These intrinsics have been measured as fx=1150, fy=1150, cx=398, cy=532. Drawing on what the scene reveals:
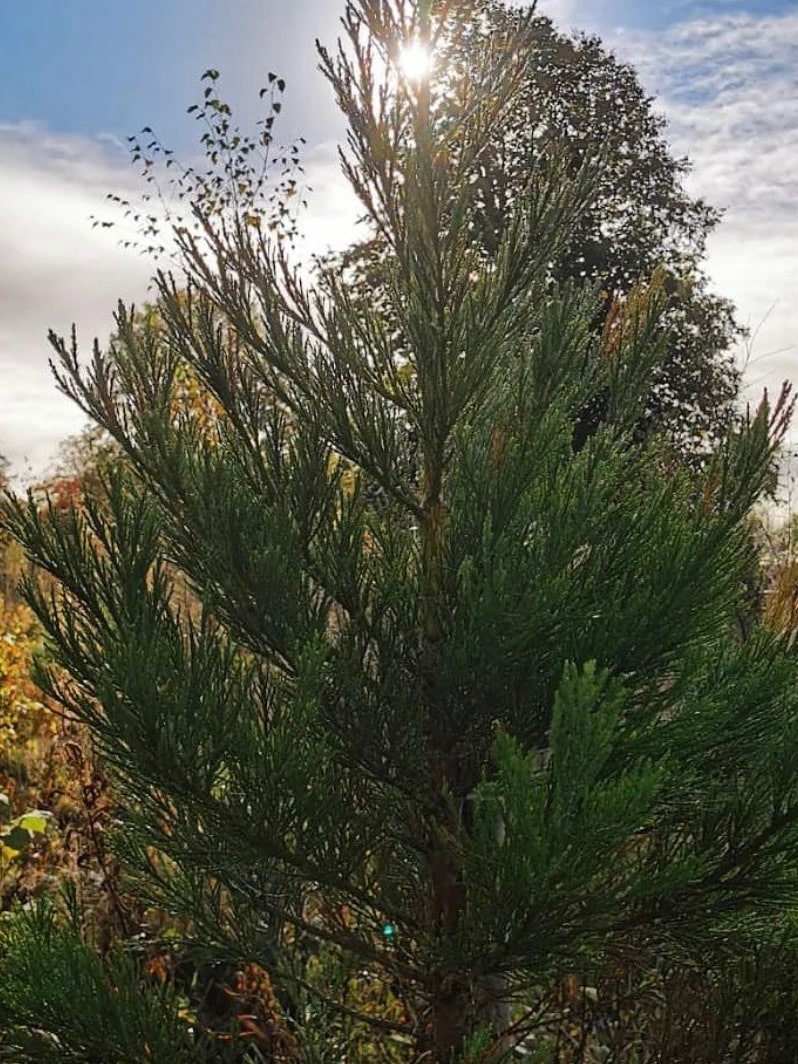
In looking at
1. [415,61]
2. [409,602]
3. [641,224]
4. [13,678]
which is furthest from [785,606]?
[641,224]

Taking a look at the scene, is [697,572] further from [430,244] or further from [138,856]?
[138,856]

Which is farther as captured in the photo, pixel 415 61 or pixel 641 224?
pixel 641 224

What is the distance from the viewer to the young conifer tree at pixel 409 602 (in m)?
1.73

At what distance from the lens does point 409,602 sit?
2.04 metres

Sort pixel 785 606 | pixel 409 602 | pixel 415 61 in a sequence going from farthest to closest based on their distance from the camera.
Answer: pixel 785 606 → pixel 409 602 → pixel 415 61

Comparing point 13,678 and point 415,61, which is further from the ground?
point 415,61

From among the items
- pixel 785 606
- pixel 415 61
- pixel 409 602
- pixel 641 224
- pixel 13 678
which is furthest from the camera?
pixel 641 224

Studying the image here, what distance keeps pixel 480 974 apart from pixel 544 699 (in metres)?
0.45

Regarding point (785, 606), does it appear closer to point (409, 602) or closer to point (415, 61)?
point (409, 602)

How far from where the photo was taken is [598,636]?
185cm

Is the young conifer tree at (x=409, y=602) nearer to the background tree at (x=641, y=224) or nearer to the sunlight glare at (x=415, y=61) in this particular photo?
the sunlight glare at (x=415, y=61)

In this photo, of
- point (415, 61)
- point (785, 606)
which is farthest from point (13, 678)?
point (415, 61)

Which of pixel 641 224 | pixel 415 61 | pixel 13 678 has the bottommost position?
pixel 13 678

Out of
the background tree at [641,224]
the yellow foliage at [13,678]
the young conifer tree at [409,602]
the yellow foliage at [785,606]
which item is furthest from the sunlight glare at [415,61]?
the background tree at [641,224]
